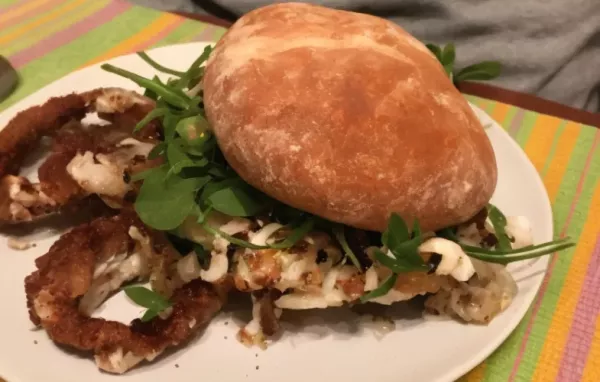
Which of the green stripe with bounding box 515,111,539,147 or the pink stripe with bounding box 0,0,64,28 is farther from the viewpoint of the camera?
the pink stripe with bounding box 0,0,64,28

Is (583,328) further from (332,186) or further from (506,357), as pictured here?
(332,186)

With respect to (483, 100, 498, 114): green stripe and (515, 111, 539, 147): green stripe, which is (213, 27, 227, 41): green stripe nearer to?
(483, 100, 498, 114): green stripe

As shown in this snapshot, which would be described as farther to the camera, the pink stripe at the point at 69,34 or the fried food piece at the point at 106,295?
the pink stripe at the point at 69,34

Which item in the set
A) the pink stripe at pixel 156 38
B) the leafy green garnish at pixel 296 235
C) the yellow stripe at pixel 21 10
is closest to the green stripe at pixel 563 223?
the leafy green garnish at pixel 296 235

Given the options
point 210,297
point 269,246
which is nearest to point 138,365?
point 210,297

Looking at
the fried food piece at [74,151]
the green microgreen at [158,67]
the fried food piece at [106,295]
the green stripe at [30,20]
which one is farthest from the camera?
the green stripe at [30,20]

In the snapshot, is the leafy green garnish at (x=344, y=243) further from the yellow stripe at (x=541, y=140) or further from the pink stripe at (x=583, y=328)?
the yellow stripe at (x=541, y=140)

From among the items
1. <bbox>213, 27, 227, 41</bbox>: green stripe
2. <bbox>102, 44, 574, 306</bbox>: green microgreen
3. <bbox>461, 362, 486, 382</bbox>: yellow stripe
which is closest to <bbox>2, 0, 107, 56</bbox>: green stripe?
<bbox>213, 27, 227, 41</bbox>: green stripe
